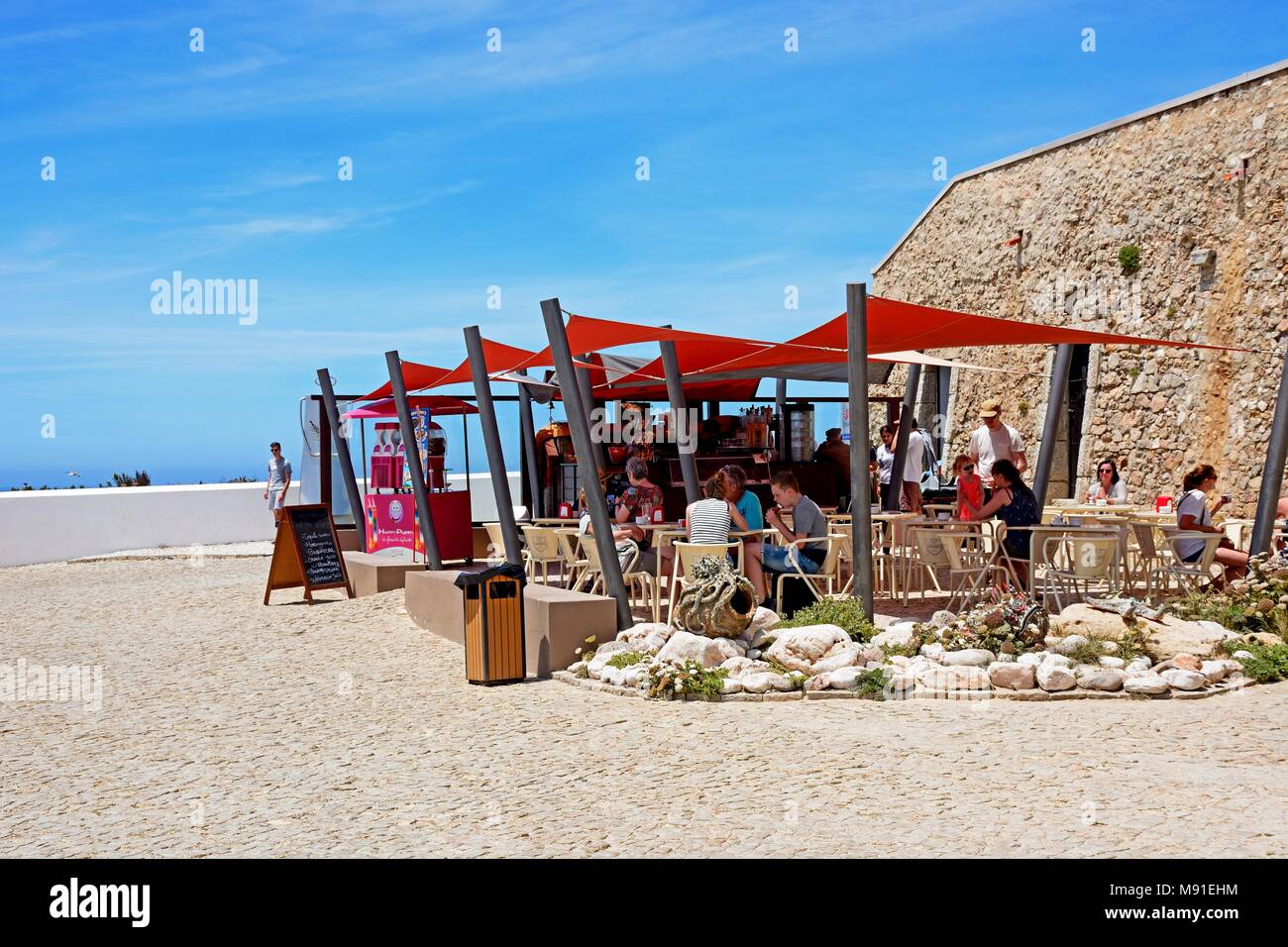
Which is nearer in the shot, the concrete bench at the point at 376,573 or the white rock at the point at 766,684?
the white rock at the point at 766,684

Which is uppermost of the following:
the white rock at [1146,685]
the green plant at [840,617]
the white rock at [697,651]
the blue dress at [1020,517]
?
the blue dress at [1020,517]

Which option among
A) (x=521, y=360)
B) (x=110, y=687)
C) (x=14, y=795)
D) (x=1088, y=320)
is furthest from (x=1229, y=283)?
(x=14, y=795)

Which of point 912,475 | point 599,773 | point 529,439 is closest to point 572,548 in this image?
point 599,773

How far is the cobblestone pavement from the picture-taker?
4133mm

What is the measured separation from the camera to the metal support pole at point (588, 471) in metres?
7.55

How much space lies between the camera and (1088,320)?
1939 centimetres

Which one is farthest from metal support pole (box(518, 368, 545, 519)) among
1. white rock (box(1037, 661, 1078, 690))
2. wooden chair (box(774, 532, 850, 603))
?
white rock (box(1037, 661, 1078, 690))

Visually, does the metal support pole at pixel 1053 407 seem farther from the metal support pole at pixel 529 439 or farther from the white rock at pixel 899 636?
the metal support pole at pixel 529 439

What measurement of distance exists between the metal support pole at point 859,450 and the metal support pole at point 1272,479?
344 cm

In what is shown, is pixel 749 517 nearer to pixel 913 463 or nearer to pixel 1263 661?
pixel 1263 661

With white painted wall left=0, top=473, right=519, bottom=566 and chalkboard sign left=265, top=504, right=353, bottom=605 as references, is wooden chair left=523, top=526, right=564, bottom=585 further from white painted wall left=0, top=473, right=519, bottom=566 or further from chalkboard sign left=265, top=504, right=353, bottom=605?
white painted wall left=0, top=473, right=519, bottom=566

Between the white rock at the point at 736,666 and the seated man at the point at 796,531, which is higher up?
the seated man at the point at 796,531

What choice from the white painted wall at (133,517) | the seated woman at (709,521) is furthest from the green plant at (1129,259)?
the seated woman at (709,521)
